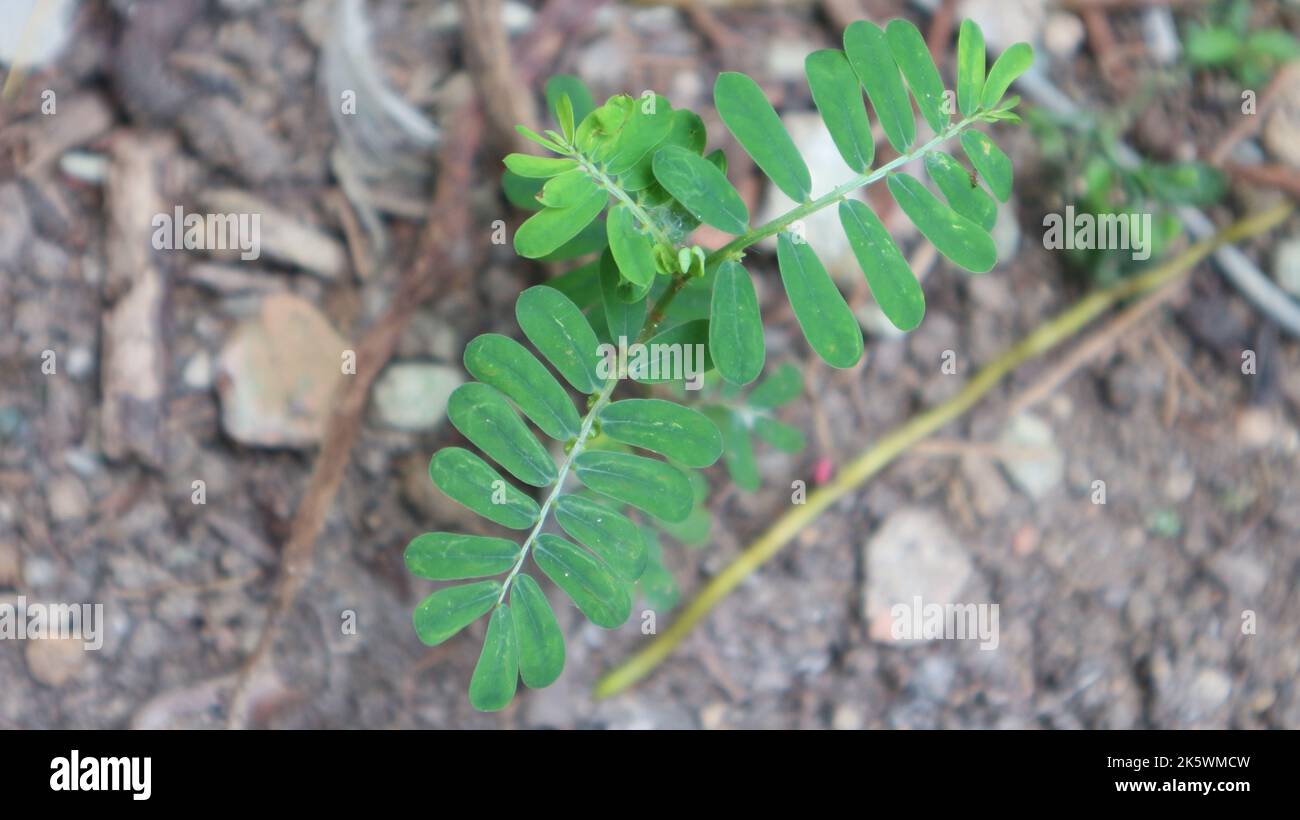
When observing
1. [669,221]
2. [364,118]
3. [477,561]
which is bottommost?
[477,561]

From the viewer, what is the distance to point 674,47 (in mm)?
2441

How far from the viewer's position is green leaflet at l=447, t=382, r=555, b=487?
1418 mm

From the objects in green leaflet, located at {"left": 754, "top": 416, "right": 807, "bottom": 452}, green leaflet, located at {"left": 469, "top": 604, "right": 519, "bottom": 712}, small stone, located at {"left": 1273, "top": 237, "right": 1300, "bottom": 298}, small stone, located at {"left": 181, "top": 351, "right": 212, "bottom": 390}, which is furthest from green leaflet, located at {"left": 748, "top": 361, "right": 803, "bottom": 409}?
small stone, located at {"left": 1273, "top": 237, "right": 1300, "bottom": 298}

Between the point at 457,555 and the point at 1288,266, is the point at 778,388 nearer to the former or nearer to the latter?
the point at 457,555

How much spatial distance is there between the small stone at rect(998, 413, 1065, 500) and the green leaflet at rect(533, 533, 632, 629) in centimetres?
128

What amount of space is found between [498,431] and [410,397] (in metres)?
0.80

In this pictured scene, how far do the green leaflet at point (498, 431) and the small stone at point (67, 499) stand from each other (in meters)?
1.18

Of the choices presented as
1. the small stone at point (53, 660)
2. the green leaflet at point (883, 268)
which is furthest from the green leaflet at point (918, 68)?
the small stone at point (53, 660)

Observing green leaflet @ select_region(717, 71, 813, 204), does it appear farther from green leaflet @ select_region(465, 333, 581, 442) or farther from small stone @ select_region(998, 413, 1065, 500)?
small stone @ select_region(998, 413, 1065, 500)

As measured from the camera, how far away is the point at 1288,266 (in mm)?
2520

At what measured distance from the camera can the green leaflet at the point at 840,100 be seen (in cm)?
141

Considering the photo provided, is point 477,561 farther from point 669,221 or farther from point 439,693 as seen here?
point 439,693
